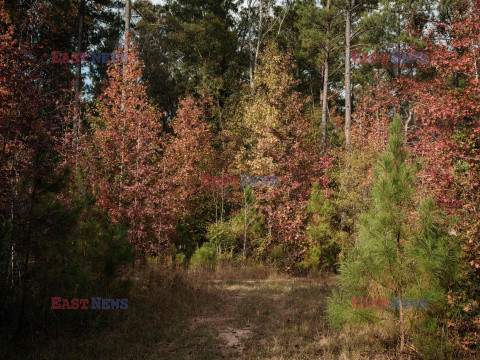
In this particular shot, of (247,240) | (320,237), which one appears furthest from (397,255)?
(247,240)

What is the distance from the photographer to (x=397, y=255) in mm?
4367

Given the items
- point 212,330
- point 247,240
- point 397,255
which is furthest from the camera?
point 247,240

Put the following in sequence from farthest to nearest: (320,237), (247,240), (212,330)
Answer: (247,240)
(320,237)
(212,330)

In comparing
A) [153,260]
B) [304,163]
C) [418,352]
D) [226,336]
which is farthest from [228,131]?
[418,352]

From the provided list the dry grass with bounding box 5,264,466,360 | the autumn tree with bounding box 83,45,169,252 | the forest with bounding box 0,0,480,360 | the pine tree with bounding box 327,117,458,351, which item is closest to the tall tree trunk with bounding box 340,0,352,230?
the forest with bounding box 0,0,480,360

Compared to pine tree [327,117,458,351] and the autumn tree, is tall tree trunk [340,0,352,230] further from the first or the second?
the autumn tree

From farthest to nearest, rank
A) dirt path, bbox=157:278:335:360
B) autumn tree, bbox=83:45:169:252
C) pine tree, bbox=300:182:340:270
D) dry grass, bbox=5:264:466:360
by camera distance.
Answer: pine tree, bbox=300:182:340:270
autumn tree, bbox=83:45:169:252
dirt path, bbox=157:278:335:360
dry grass, bbox=5:264:466:360

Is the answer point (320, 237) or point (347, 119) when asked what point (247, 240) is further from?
point (347, 119)

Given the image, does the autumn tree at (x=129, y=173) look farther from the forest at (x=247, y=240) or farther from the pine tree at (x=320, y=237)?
the pine tree at (x=320, y=237)

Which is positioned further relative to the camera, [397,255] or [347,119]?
[347,119]

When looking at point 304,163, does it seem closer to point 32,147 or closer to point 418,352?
point 418,352

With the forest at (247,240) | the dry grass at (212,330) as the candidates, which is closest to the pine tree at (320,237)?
the forest at (247,240)

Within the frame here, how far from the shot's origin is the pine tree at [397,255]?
4027 millimetres

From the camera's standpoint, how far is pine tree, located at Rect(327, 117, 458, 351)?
4.03 meters
